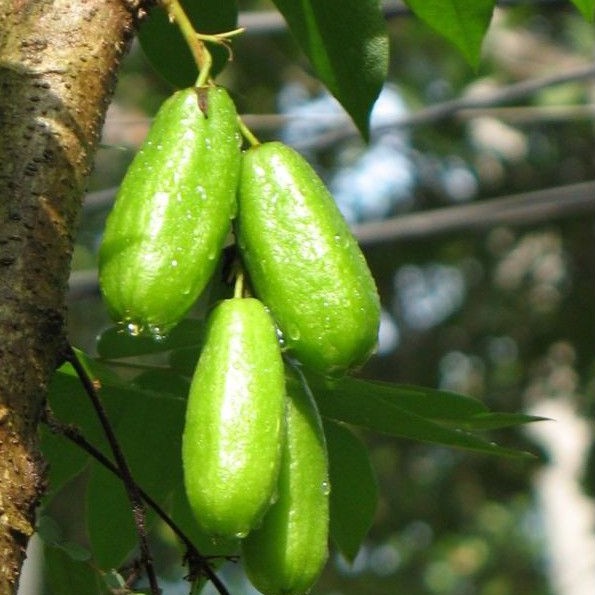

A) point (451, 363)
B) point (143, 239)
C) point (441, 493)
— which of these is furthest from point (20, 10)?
point (441, 493)

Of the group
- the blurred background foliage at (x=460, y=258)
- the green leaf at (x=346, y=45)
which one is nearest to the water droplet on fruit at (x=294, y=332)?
the green leaf at (x=346, y=45)

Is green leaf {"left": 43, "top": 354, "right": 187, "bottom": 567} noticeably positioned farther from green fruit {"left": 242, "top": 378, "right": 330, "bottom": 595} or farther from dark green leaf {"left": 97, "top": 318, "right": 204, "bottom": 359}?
green fruit {"left": 242, "top": 378, "right": 330, "bottom": 595}

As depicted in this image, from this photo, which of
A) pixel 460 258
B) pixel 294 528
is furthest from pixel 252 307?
pixel 460 258

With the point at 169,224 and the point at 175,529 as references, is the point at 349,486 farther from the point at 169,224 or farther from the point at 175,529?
the point at 169,224

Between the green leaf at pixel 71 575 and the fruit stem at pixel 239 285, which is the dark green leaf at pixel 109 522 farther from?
the fruit stem at pixel 239 285

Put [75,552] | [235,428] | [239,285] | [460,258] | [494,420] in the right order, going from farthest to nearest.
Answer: [460,258] → [494,420] → [75,552] → [239,285] → [235,428]

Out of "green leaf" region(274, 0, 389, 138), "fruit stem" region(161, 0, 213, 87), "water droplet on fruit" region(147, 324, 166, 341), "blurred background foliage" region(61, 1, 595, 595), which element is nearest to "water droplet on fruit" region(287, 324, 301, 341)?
"water droplet on fruit" region(147, 324, 166, 341)
